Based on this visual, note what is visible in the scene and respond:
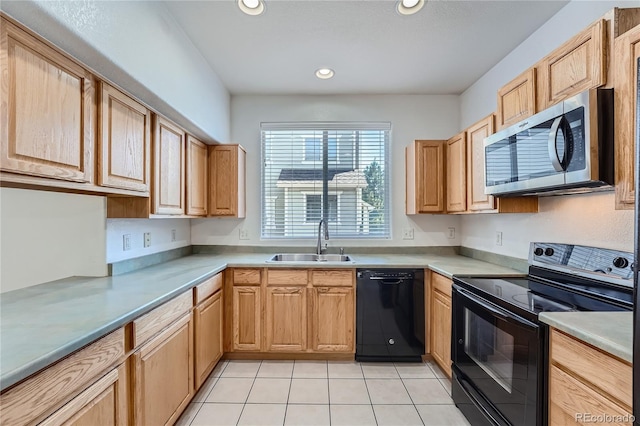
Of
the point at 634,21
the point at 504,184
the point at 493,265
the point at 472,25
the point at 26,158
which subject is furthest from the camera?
the point at 493,265

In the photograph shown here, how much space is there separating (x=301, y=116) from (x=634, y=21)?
2.58 metres

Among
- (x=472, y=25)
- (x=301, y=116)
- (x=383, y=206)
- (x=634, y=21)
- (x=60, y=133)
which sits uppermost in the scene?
(x=472, y=25)

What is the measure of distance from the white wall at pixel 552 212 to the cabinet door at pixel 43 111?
2698 mm

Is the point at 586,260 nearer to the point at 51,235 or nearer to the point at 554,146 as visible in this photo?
the point at 554,146

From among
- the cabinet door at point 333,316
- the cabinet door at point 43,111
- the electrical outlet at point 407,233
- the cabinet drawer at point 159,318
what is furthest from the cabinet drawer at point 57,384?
the electrical outlet at point 407,233

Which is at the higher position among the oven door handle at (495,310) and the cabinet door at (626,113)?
the cabinet door at (626,113)

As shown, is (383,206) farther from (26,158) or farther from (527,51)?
(26,158)

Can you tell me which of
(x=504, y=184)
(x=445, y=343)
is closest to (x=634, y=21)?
(x=504, y=184)

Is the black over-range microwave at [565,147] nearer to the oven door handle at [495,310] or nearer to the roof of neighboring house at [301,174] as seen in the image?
the oven door handle at [495,310]

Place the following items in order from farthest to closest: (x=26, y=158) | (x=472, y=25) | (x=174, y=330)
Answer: (x=472, y=25), (x=174, y=330), (x=26, y=158)

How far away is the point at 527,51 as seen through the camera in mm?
2287

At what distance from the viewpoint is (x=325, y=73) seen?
282 cm

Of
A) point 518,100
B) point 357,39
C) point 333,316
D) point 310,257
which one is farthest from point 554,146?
point 310,257

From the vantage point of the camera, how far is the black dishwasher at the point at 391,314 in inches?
104
